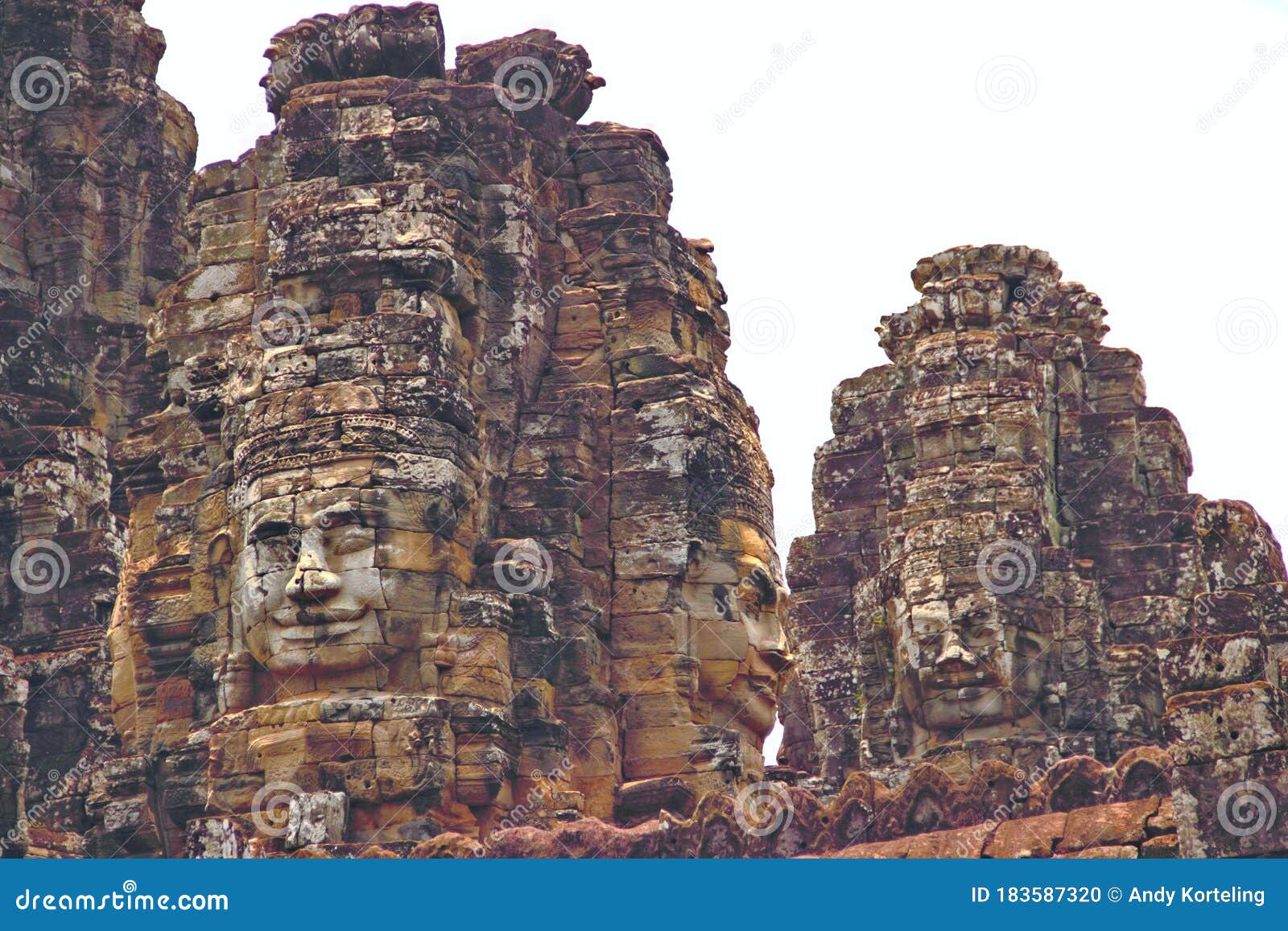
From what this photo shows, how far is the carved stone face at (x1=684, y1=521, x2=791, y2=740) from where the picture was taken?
137 ft

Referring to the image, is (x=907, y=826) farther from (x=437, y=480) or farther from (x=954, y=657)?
(x=954, y=657)

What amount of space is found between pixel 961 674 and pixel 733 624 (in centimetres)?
865

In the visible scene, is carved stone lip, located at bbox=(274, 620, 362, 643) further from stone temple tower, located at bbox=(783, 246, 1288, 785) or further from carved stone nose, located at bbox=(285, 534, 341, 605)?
stone temple tower, located at bbox=(783, 246, 1288, 785)

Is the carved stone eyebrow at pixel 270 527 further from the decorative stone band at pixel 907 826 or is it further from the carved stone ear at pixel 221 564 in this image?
the decorative stone band at pixel 907 826

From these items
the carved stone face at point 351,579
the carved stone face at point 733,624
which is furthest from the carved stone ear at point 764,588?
the carved stone face at point 351,579

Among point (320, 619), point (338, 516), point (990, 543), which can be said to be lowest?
point (320, 619)

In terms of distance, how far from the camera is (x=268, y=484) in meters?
40.0

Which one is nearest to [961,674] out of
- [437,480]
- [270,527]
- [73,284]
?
[437,480]

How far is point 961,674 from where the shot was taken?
49469 millimetres

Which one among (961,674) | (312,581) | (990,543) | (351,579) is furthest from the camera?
(990,543)

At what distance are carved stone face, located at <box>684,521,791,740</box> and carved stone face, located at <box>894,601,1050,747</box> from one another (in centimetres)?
766

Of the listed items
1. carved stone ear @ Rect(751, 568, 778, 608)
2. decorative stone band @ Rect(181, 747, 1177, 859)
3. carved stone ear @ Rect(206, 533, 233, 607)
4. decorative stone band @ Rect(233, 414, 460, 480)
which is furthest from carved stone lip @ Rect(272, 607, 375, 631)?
carved stone ear @ Rect(751, 568, 778, 608)

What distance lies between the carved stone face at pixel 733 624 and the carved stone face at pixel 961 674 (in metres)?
7.66

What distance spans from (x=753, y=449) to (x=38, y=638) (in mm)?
12909
